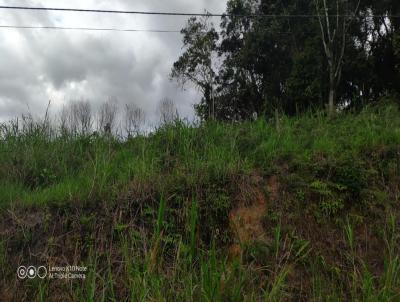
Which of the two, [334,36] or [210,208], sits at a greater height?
[334,36]

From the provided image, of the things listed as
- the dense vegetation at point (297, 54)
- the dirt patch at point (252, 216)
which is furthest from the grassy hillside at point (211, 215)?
the dense vegetation at point (297, 54)

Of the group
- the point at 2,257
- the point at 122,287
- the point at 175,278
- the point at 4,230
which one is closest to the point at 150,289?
the point at 175,278

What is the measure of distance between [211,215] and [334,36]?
54.5ft

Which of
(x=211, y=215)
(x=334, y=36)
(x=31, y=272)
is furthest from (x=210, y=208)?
(x=334, y=36)

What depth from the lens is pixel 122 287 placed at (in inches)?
135

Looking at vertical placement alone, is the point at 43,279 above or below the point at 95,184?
below

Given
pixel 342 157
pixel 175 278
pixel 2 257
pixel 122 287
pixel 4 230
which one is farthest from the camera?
pixel 342 157

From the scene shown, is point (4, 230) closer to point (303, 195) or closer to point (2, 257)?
point (2, 257)

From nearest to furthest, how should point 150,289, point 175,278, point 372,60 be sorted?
point 150,289 → point 175,278 → point 372,60

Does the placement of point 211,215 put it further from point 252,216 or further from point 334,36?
point 334,36

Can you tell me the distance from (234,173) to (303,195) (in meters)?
0.82

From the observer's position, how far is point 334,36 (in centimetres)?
1867

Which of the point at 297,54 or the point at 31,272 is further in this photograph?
the point at 297,54

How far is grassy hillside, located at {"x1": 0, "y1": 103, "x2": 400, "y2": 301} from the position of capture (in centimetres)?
321
